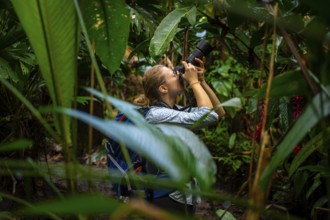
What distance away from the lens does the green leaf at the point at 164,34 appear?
4.83ft

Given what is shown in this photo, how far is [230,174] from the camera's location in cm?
336

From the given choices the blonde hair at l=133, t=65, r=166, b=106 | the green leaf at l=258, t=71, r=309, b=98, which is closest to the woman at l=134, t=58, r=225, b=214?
the blonde hair at l=133, t=65, r=166, b=106

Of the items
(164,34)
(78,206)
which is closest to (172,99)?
(164,34)

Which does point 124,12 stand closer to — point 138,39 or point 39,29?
point 39,29

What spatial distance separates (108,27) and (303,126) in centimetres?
56

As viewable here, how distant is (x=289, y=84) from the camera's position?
0.61 metres

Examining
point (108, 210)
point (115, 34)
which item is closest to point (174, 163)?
point (108, 210)

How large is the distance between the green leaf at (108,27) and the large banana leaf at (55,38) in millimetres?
270

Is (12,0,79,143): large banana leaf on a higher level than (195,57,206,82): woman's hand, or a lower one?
higher

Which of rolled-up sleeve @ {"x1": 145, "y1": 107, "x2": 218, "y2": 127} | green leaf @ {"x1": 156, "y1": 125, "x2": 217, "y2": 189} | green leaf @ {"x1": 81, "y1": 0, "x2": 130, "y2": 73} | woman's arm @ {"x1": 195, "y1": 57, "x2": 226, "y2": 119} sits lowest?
rolled-up sleeve @ {"x1": 145, "y1": 107, "x2": 218, "y2": 127}

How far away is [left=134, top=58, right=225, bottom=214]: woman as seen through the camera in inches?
63.6

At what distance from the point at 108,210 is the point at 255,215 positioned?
20 cm

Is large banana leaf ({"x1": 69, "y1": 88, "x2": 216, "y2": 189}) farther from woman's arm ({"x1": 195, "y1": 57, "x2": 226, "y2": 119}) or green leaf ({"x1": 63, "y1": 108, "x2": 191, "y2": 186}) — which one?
woman's arm ({"x1": 195, "y1": 57, "x2": 226, "y2": 119})

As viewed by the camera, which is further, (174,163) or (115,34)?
(115,34)
